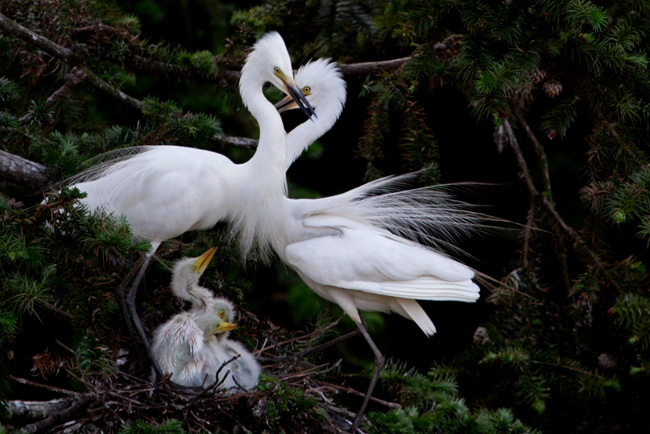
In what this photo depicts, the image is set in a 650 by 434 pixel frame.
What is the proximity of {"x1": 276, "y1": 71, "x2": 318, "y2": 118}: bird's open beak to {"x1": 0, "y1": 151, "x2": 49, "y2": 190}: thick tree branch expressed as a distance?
0.99 m

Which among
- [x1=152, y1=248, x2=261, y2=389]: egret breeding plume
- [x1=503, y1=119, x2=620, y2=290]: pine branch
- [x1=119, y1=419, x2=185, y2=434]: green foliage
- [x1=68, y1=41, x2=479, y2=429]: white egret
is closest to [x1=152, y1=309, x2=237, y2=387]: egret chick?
[x1=152, y1=248, x2=261, y2=389]: egret breeding plume

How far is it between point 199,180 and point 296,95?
52cm

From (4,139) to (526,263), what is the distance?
2212 millimetres

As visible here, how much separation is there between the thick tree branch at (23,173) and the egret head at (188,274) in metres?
0.61

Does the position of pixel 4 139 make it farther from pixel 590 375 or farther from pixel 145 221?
pixel 590 375

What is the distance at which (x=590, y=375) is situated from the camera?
10.2 ft

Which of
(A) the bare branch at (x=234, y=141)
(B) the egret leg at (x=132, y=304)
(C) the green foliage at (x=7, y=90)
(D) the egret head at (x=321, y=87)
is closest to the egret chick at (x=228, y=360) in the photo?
(B) the egret leg at (x=132, y=304)

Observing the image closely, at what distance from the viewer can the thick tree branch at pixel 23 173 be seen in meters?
2.81

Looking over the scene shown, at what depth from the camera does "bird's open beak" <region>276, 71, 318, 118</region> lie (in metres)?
3.00

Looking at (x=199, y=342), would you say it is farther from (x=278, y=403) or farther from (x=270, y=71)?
(x=270, y=71)

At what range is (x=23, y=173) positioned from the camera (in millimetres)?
2824

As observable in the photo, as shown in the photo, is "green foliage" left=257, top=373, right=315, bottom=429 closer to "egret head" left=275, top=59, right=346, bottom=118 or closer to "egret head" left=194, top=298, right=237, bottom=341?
"egret head" left=194, top=298, right=237, bottom=341

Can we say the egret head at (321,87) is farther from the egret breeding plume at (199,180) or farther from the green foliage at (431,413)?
the green foliage at (431,413)

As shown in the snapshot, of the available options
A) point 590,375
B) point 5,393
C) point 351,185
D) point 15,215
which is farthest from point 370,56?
point 5,393
